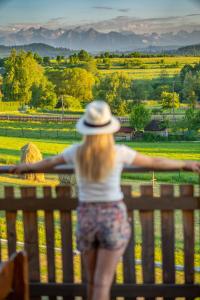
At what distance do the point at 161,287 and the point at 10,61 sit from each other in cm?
2404

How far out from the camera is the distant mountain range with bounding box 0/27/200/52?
28188 millimetres

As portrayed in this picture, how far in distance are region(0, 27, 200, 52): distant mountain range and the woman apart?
87.0 feet

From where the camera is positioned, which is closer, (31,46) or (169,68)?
(169,68)

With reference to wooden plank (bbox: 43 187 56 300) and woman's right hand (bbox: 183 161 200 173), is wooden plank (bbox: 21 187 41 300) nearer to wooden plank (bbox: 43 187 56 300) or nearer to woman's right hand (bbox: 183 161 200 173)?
wooden plank (bbox: 43 187 56 300)

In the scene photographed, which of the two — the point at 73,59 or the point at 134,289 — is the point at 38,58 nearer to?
the point at 73,59

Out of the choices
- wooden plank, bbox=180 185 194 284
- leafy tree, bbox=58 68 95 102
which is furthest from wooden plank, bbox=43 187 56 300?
leafy tree, bbox=58 68 95 102

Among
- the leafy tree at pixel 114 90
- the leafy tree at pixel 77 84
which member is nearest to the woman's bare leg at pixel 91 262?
the leafy tree at pixel 77 84

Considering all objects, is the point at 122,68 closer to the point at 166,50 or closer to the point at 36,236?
the point at 166,50

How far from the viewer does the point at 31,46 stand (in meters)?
28.9

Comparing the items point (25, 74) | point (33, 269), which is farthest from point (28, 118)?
point (33, 269)

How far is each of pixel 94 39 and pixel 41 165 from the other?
89.9ft

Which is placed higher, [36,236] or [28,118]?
[36,236]

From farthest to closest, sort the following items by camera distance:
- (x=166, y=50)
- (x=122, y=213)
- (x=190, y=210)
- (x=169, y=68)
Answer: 1. (x=166, y=50)
2. (x=169, y=68)
3. (x=190, y=210)
4. (x=122, y=213)

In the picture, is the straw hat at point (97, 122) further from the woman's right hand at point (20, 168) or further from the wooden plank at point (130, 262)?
the wooden plank at point (130, 262)
